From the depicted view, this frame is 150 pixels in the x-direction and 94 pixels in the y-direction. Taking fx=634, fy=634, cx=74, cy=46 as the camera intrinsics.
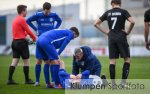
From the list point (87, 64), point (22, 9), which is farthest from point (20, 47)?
point (87, 64)

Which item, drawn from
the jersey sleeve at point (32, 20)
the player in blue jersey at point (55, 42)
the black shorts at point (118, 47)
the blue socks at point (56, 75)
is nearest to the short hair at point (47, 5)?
the jersey sleeve at point (32, 20)

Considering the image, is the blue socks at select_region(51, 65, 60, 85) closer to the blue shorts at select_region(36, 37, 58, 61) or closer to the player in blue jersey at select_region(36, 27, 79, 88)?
the player in blue jersey at select_region(36, 27, 79, 88)

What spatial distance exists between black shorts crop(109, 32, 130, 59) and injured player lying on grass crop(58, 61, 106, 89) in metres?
0.69

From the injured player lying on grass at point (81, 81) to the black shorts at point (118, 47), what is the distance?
0.69 meters

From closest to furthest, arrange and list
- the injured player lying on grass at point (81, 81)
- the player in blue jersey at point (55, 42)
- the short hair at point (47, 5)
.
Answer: the injured player lying on grass at point (81, 81), the player in blue jersey at point (55, 42), the short hair at point (47, 5)

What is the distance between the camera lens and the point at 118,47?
1484 cm

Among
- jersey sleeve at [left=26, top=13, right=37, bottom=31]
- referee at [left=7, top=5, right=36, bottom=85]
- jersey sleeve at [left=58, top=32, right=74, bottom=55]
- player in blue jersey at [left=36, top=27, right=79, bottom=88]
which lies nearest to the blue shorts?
player in blue jersey at [left=36, top=27, right=79, bottom=88]

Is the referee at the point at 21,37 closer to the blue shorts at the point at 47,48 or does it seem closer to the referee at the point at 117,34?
the blue shorts at the point at 47,48

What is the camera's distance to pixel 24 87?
15.6 m

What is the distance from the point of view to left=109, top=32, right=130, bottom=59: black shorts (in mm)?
14805

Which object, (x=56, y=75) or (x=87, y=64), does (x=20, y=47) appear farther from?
(x=87, y=64)

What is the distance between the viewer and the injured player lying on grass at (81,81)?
14313 millimetres

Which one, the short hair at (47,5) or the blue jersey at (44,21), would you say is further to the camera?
the blue jersey at (44,21)

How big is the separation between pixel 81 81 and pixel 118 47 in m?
1.23
